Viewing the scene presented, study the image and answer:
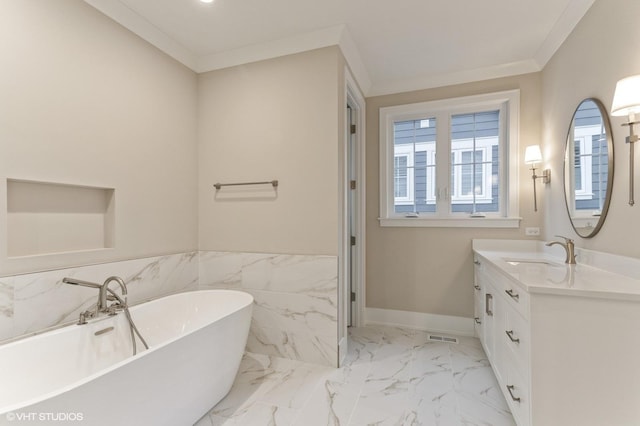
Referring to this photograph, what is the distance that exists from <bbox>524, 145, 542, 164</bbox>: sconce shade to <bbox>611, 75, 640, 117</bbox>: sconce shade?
1.15 m

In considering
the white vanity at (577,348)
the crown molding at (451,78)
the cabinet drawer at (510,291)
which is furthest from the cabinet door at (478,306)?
the crown molding at (451,78)

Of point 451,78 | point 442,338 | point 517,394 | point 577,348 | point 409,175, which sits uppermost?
point 451,78

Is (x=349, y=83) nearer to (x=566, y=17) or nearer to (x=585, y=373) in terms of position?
(x=566, y=17)

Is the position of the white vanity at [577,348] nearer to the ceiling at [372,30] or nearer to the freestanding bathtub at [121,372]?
the freestanding bathtub at [121,372]

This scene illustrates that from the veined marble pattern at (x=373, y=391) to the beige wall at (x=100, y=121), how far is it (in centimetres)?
128

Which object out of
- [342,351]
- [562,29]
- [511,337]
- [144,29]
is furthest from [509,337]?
[144,29]

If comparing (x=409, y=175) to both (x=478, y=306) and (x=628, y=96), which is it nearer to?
(x=478, y=306)

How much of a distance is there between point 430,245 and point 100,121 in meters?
2.98

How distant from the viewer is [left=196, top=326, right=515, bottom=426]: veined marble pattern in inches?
68.1

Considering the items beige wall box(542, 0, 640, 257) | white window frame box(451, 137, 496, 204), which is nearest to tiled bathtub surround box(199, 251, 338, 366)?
white window frame box(451, 137, 496, 204)

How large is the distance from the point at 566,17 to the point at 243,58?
2466mm

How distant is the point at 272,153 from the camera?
2502mm

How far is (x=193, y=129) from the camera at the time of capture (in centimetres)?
271

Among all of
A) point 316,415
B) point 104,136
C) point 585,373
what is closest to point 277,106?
point 104,136
